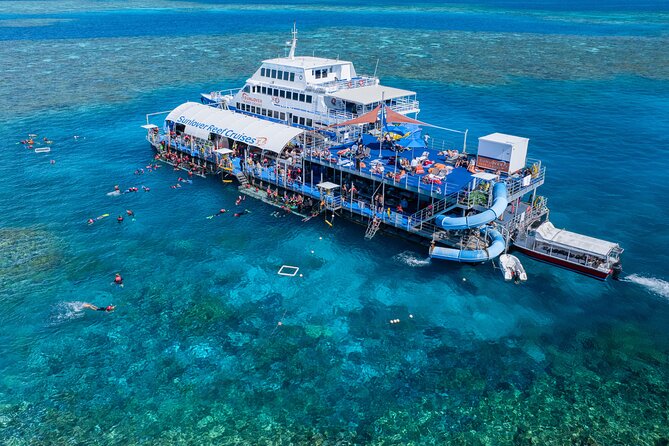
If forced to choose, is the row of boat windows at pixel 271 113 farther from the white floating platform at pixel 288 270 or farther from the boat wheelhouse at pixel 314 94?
the white floating platform at pixel 288 270

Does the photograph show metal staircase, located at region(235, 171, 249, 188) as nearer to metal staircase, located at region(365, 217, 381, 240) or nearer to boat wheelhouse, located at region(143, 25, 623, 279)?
boat wheelhouse, located at region(143, 25, 623, 279)

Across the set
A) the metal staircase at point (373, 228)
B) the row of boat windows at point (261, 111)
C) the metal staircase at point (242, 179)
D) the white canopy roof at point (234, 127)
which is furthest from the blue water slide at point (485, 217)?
the row of boat windows at point (261, 111)

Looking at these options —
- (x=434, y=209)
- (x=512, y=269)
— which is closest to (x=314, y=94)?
(x=434, y=209)

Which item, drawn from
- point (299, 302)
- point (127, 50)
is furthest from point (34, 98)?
point (299, 302)

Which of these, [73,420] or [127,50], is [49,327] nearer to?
[73,420]

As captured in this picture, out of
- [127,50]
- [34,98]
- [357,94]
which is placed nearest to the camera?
[357,94]

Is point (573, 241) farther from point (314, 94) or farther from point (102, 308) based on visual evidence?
point (102, 308)
